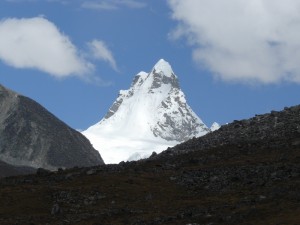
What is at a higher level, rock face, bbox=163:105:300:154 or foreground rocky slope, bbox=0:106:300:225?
rock face, bbox=163:105:300:154


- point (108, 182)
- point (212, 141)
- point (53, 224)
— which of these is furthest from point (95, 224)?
point (212, 141)

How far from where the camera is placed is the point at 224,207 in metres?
63.6

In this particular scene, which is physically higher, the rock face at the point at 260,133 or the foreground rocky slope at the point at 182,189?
the rock face at the point at 260,133

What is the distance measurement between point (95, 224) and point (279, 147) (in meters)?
38.1

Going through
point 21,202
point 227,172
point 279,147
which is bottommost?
point 21,202

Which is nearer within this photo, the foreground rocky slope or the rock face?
the foreground rocky slope

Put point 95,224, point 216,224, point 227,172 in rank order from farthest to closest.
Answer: point 227,172, point 95,224, point 216,224

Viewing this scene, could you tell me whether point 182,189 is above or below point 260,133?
below

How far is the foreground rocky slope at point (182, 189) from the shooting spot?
62.1 m

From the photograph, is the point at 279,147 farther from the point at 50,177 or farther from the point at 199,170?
the point at 50,177

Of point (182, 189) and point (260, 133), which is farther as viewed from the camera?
point (260, 133)

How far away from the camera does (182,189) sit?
7694cm

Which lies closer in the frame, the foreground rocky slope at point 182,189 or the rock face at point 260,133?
the foreground rocky slope at point 182,189

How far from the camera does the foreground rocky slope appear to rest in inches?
2446
